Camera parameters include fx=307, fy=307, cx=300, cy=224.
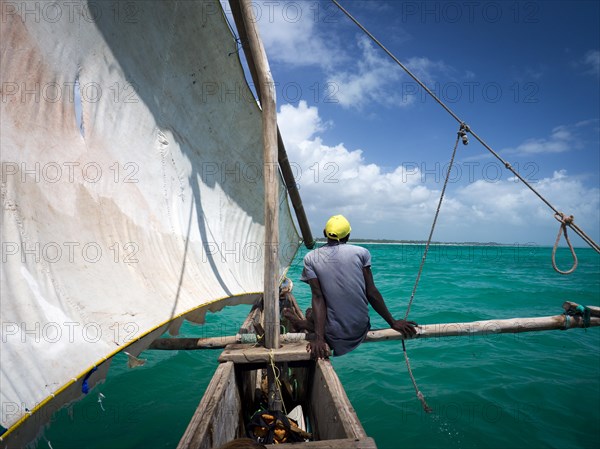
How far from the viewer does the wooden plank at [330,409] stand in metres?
2.18

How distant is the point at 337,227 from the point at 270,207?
2.67 ft

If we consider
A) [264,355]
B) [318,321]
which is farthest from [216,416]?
[318,321]

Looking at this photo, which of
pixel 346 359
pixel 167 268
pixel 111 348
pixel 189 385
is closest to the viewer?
pixel 111 348

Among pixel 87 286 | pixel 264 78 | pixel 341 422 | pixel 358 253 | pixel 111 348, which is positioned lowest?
pixel 341 422

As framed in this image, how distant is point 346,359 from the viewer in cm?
839

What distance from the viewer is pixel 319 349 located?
10.7ft

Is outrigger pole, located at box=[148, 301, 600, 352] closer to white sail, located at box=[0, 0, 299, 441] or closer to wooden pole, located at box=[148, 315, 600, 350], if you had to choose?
wooden pole, located at box=[148, 315, 600, 350]

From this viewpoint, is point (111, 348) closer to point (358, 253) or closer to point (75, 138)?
point (75, 138)

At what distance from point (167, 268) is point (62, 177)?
1351 mm

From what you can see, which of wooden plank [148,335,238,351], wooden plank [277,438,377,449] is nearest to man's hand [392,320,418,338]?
wooden plank [277,438,377,449]

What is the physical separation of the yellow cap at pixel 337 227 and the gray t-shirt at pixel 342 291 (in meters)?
0.17

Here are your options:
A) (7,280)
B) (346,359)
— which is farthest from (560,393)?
(7,280)

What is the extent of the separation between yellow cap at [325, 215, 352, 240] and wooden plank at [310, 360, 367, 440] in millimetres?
1359

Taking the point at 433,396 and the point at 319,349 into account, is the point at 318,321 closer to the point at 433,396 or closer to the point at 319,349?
the point at 319,349
